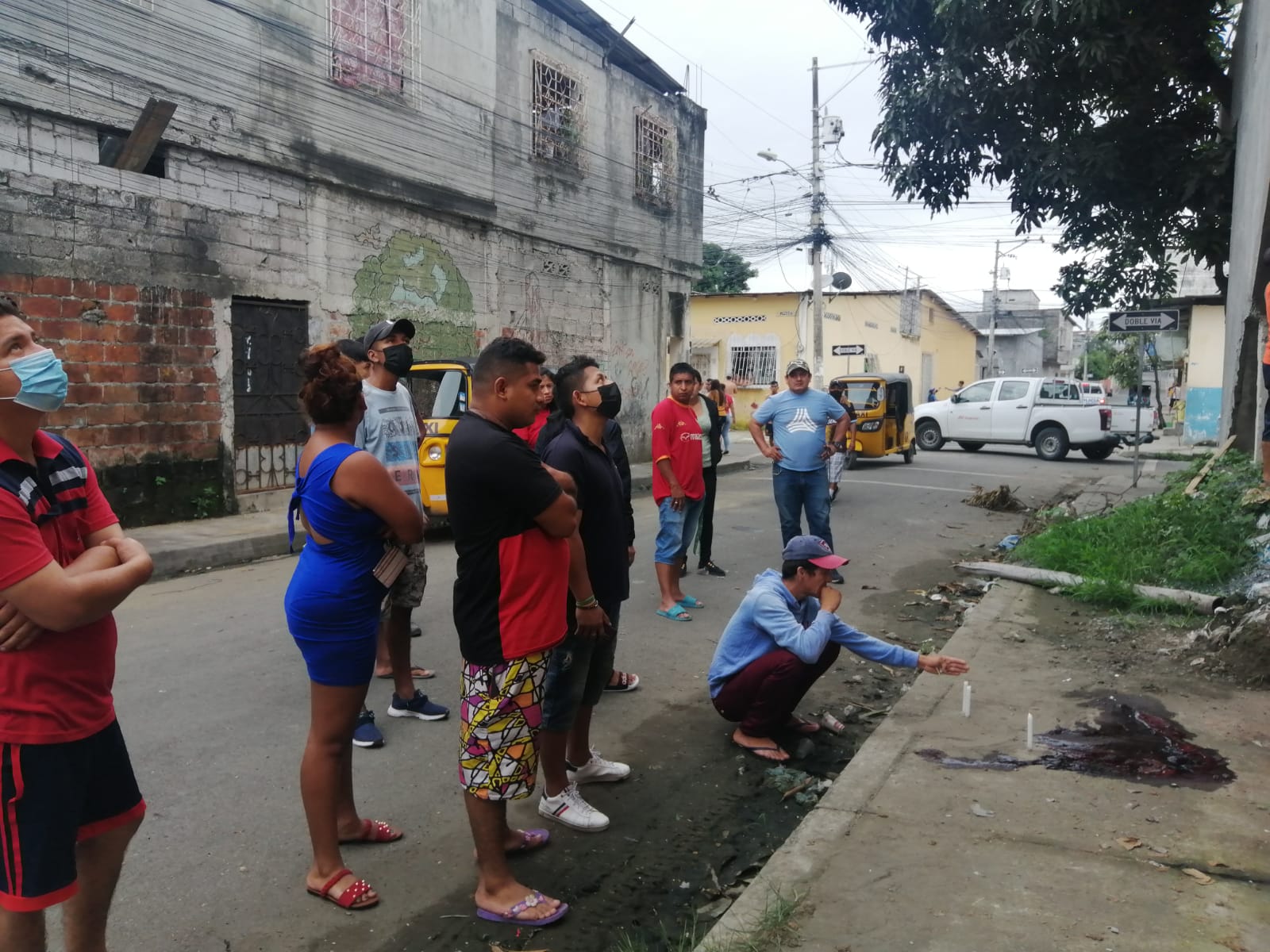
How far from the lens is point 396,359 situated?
4734mm

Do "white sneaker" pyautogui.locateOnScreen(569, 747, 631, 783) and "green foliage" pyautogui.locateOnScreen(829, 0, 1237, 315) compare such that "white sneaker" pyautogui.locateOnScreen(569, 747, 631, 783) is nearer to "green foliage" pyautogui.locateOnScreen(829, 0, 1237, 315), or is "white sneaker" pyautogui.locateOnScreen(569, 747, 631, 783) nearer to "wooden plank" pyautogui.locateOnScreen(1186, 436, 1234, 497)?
"wooden plank" pyautogui.locateOnScreen(1186, 436, 1234, 497)

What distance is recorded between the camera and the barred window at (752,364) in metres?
34.0

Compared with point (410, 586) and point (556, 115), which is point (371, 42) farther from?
point (410, 586)

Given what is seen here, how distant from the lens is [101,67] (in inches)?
373

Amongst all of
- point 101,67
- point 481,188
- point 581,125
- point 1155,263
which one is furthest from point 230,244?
point 1155,263

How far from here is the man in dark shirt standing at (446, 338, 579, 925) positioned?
2.86 metres

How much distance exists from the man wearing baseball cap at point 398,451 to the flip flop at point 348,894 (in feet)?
4.60

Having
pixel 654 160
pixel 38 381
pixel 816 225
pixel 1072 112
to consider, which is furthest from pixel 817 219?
pixel 38 381

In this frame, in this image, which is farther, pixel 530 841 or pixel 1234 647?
pixel 1234 647

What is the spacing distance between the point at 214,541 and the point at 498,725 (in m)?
6.96

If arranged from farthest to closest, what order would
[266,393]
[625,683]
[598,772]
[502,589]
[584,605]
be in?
[266,393] < [625,683] < [598,772] < [584,605] < [502,589]

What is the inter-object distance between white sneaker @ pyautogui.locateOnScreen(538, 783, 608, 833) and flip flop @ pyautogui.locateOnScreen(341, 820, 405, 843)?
570 millimetres

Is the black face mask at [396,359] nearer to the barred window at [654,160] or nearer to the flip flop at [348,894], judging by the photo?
the flip flop at [348,894]

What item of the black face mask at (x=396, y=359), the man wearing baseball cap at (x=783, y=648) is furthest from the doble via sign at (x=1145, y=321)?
the black face mask at (x=396, y=359)
